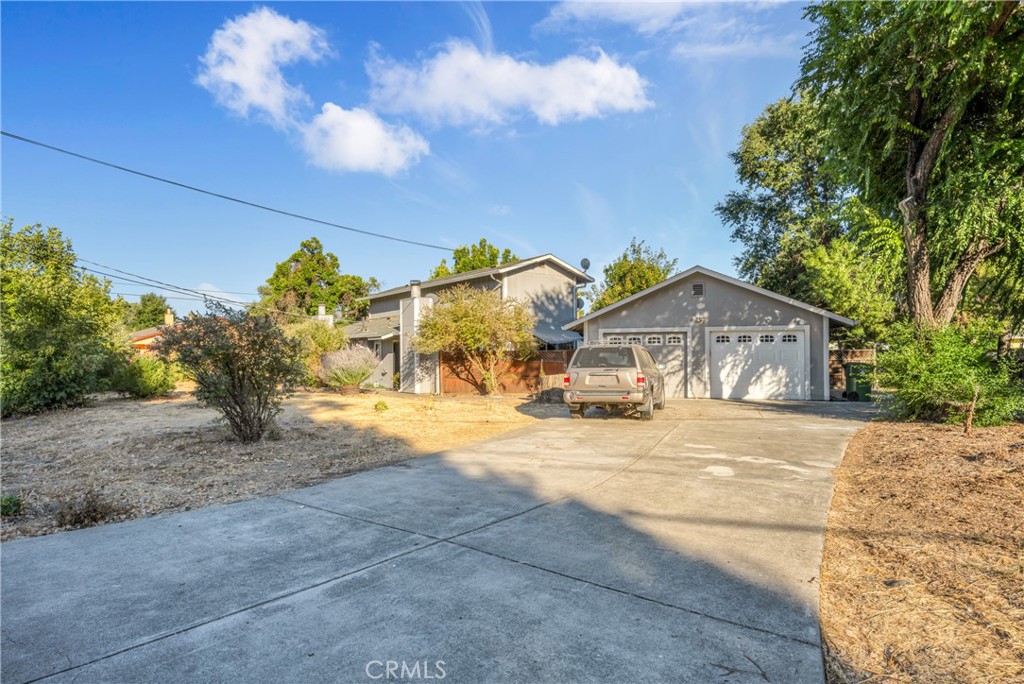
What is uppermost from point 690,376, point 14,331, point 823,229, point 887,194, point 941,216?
point 823,229

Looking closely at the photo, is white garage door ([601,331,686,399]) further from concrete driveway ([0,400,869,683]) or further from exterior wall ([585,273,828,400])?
concrete driveway ([0,400,869,683])

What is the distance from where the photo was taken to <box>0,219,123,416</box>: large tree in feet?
50.1

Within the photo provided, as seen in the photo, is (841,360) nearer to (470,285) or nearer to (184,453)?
(470,285)

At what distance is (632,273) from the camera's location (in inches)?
1246

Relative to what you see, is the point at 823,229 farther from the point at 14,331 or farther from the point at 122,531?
the point at 14,331

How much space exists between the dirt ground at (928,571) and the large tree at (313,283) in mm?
45597

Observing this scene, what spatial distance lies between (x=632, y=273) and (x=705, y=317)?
1330 centimetres

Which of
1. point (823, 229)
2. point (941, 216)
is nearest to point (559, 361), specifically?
point (941, 216)

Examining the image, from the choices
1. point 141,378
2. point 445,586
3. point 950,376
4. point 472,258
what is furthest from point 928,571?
point 472,258

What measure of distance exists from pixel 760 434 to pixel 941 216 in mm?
5439

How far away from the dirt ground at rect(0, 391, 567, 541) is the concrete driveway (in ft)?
2.38

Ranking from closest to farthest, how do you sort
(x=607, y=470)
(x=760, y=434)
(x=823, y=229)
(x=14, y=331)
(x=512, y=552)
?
(x=512, y=552), (x=607, y=470), (x=760, y=434), (x=14, y=331), (x=823, y=229)

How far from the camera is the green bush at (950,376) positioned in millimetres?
9234

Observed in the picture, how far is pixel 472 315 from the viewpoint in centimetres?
2059
